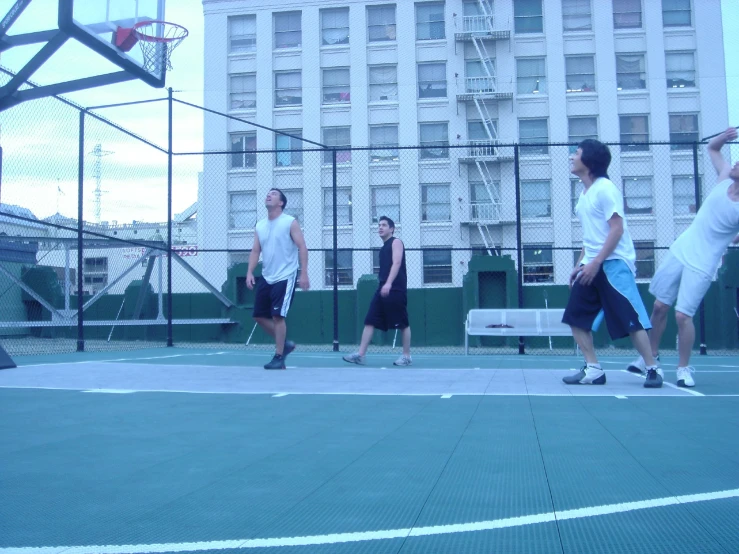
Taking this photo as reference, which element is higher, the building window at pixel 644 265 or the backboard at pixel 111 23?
the backboard at pixel 111 23

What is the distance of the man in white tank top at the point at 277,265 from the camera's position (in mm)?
6578

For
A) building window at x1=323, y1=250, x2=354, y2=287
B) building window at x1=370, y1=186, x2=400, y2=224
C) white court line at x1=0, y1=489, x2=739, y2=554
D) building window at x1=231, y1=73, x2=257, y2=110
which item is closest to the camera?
white court line at x1=0, y1=489, x2=739, y2=554

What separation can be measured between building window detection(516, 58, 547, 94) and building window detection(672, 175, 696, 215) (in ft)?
22.4

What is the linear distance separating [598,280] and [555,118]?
24.6 metres

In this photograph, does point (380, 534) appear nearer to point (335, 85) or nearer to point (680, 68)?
point (335, 85)

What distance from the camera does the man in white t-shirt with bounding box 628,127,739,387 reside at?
15.7 ft

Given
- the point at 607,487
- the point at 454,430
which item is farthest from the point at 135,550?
the point at 454,430

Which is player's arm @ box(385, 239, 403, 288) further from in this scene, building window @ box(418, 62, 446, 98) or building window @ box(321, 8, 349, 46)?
building window @ box(321, 8, 349, 46)

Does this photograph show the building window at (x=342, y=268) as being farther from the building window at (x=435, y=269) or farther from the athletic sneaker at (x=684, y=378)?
the athletic sneaker at (x=684, y=378)

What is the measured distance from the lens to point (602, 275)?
4824 mm

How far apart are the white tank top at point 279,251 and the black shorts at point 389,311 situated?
109cm

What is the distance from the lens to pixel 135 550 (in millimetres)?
1717

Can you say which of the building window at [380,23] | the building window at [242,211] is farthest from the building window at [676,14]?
the building window at [242,211]

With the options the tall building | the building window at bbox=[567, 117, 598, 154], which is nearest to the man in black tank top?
the tall building
